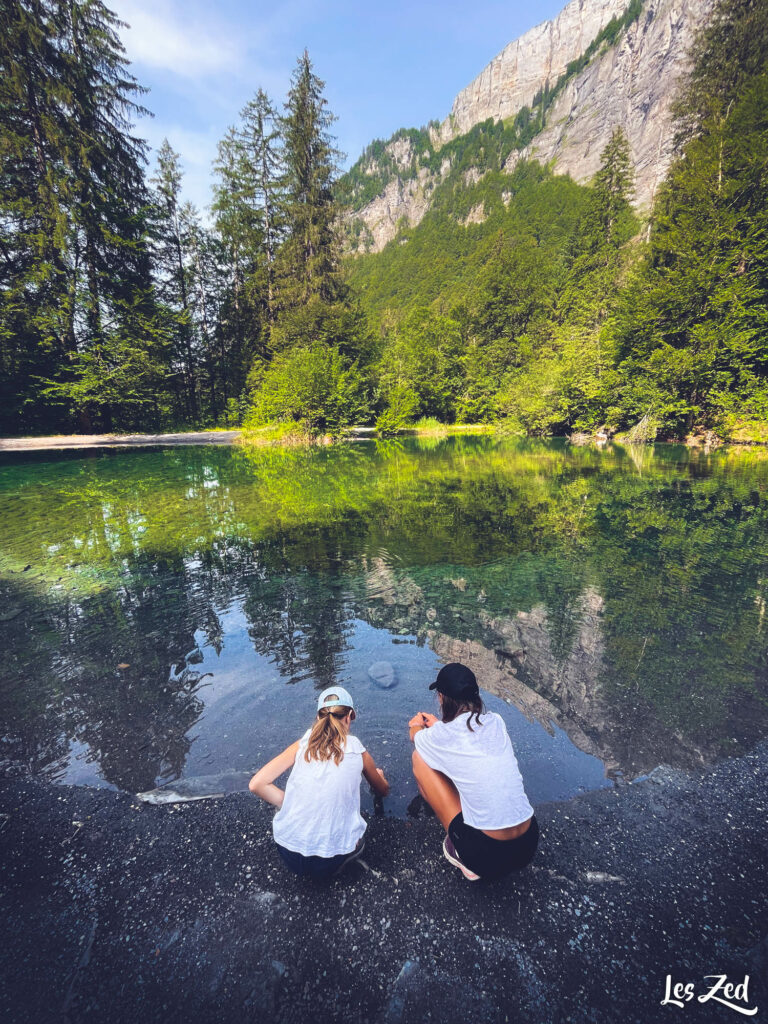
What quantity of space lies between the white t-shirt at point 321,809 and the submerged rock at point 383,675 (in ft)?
6.97

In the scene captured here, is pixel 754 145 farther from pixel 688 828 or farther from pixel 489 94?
pixel 489 94

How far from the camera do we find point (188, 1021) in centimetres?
186

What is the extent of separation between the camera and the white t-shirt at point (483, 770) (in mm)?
2404

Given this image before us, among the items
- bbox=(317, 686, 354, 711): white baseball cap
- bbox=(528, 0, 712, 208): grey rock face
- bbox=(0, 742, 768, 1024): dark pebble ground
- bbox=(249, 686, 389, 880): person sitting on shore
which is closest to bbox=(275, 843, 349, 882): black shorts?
bbox=(249, 686, 389, 880): person sitting on shore

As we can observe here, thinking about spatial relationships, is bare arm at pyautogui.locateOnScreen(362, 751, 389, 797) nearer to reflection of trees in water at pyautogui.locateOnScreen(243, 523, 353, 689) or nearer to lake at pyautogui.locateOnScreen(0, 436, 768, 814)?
lake at pyautogui.locateOnScreen(0, 436, 768, 814)

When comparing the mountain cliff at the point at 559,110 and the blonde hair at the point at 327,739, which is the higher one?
the mountain cliff at the point at 559,110

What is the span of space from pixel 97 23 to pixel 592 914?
4241 centimetres

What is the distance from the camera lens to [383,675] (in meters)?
4.82

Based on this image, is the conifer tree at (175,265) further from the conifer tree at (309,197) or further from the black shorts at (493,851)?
the black shorts at (493,851)

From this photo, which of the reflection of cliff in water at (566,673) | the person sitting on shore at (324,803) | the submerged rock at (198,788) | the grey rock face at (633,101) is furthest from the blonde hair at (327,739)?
the grey rock face at (633,101)

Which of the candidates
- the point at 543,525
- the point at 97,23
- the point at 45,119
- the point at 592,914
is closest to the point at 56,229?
the point at 45,119

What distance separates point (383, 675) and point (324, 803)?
242 centimetres

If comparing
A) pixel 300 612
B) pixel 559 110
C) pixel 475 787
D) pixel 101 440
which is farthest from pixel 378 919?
pixel 559 110

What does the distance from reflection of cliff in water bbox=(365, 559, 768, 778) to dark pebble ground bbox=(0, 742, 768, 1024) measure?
1.87ft
